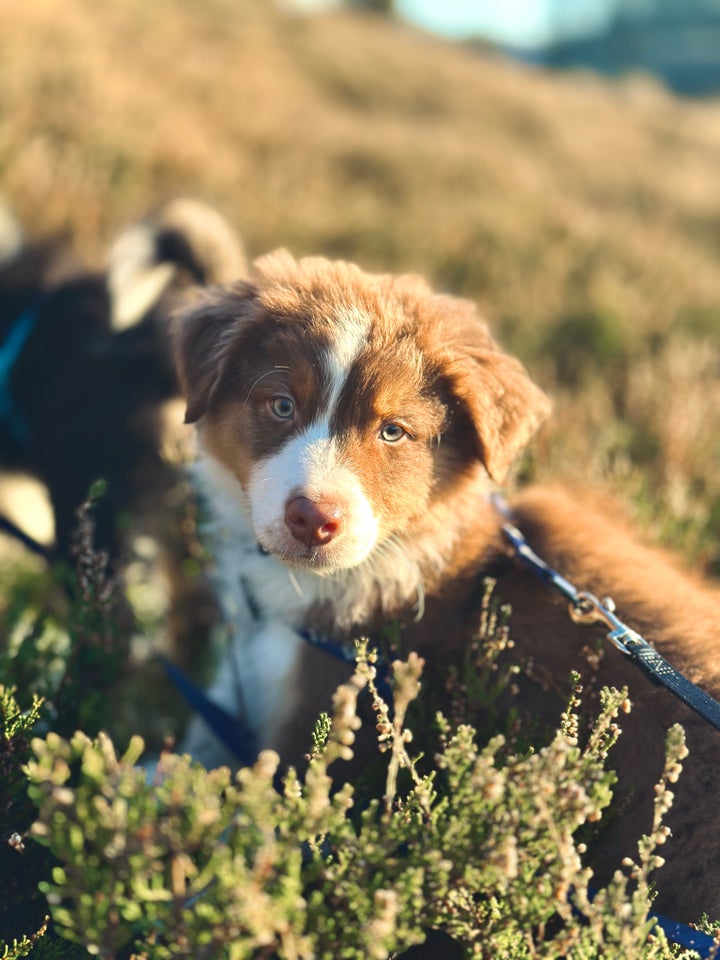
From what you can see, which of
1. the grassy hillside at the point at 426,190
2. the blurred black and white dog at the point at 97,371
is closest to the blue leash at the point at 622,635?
the grassy hillside at the point at 426,190

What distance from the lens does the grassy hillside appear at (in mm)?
6262

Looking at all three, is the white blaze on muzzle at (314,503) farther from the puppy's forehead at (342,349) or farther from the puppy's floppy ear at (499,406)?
the puppy's floppy ear at (499,406)

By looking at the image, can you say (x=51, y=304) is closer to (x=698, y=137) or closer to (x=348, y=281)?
(x=348, y=281)

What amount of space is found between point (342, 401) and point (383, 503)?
340mm

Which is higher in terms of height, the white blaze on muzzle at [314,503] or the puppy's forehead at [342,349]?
the puppy's forehead at [342,349]

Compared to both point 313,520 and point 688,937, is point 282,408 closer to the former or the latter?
point 313,520

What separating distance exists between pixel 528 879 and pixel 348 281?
6.13 feet

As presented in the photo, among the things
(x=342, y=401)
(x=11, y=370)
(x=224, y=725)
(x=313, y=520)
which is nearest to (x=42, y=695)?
(x=224, y=725)

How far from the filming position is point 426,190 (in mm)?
11555

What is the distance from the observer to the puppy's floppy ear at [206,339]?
2818 mm

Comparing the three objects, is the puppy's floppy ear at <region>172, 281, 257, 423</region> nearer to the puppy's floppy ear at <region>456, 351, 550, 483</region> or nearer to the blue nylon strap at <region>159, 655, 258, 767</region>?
the puppy's floppy ear at <region>456, 351, 550, 483</region>

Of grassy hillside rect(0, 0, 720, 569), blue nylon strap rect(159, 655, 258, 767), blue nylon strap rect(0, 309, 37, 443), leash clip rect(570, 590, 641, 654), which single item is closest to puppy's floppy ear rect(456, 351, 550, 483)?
leash clip rect(570, 590, 641, 654)

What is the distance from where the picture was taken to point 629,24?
54.9 meters

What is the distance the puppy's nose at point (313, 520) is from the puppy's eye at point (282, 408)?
37 cm
